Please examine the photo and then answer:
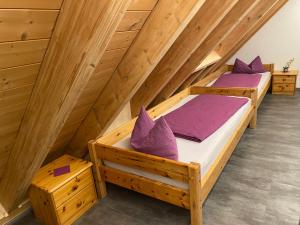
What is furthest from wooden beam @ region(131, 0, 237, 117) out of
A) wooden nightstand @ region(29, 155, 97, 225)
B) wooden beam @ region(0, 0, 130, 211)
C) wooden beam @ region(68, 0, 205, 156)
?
wooden beam @ region(0, 0, 130, 211)

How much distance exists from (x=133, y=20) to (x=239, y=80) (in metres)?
3.04

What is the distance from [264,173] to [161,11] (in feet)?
6.14

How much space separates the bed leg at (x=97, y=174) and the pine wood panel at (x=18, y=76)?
1.06m

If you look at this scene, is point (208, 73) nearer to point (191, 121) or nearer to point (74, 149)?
point (191, 121)

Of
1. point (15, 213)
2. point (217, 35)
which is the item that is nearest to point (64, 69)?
point (15, 213)

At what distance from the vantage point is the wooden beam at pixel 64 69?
1081 millimetres

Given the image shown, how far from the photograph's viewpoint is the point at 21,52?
1.14 m

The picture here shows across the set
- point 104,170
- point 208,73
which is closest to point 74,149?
point 104,170

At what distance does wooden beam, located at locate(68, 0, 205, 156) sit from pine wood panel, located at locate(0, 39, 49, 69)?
0.81m

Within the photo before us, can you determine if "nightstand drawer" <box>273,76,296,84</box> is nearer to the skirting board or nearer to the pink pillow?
the pink pillow

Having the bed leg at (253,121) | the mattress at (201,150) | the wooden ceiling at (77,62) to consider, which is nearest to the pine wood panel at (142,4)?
the wooden ceiling at (77,62)

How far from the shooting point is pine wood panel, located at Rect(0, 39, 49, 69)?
3.52 feet

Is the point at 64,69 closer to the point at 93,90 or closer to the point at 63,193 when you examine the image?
the point at 93,90

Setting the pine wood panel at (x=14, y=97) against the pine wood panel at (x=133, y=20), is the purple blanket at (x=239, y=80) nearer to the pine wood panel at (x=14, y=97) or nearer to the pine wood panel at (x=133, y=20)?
the pine wood panel at (x=133, y=20)
